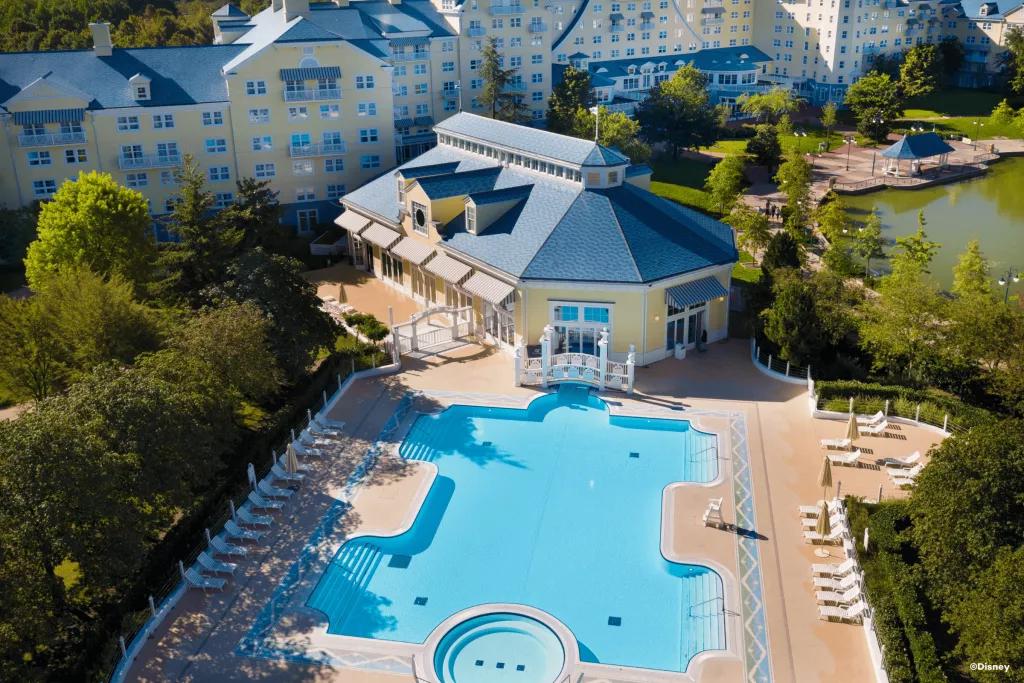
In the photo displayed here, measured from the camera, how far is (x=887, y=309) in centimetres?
3781

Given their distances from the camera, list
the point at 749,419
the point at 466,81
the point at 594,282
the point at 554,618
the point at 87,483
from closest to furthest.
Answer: the point at 87,483, the point at 554,618, the point at 749,419, the point at 594,282, the point at 466,81

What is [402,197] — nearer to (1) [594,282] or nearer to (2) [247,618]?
(1) [594,282]

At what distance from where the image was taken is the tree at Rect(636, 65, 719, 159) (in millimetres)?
81562

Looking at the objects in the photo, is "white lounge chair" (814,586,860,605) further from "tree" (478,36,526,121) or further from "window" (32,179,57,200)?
"tree" (478,36,526,121)

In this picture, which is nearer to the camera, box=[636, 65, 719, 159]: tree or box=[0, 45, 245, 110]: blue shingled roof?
box=[0, 45, 245, 110]: blue shingled roof

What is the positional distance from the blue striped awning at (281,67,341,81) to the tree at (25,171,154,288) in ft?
49.7

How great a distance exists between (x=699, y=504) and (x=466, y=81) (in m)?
50.6

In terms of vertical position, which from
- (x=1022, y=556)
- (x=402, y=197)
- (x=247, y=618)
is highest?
(x=402, y=197)

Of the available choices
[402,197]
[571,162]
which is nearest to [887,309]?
[571,162]

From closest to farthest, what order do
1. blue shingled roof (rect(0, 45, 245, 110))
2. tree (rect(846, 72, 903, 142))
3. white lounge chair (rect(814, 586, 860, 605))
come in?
1. white lounge chair (rect(814, 586, 860, 605))
2. blue shingled roof (rect(0, 45, 245, 110))
3. tree (rect(846, 72, 903, 142))

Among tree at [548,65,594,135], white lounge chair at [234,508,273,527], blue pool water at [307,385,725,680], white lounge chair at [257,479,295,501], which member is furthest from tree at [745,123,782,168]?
white lounge chair at [234,508,273,527]

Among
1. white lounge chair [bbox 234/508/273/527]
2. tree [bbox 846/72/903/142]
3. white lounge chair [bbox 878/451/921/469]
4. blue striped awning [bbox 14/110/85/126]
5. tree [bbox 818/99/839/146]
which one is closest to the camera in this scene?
white lounge chair [bbox 234/508/273/527]

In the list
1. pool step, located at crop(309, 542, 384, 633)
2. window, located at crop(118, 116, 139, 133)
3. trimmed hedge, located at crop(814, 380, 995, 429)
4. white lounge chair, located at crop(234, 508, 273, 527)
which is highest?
window, located at crop(118, 116, 139, 133)

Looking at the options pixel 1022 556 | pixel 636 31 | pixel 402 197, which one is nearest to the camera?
pixel 1022 556
